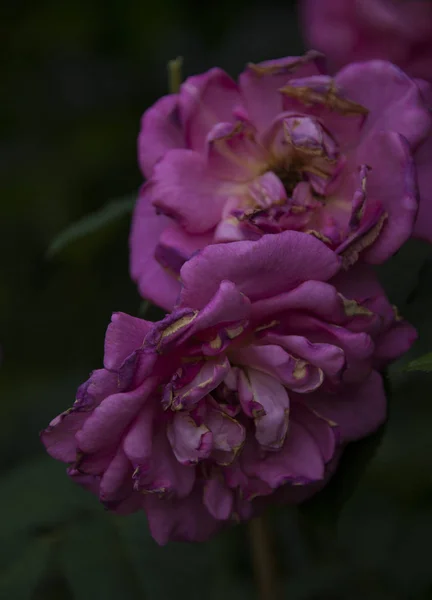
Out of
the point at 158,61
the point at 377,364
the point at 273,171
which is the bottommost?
the point at 158,61

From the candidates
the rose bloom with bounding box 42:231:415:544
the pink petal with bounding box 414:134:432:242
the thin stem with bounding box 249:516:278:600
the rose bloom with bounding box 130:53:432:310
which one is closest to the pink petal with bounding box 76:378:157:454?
the rose bloom with bounding box 42:231:415:544

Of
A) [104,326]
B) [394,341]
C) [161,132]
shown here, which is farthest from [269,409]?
[104,326]

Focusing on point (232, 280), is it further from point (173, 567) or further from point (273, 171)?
point (173, 567)

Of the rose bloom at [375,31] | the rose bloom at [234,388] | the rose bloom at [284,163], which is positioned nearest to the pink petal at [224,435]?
the rose bloom at [234,388]

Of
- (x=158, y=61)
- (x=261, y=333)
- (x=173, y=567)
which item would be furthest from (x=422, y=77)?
(x=158, y=61)

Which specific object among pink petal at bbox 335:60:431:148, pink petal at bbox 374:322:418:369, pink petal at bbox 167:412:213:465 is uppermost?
pink petal at bbox 335:60:431:148

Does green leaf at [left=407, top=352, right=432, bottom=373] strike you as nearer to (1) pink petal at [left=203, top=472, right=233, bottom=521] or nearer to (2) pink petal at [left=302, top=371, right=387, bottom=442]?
(2) pink petal at [left=302, top=371, right=387, bottom=442]
